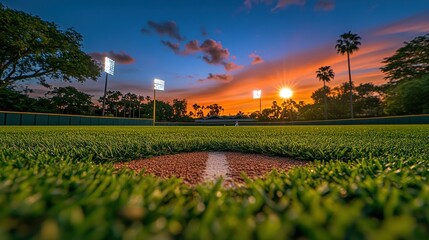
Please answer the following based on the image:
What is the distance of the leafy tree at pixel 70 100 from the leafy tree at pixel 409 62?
214 feet

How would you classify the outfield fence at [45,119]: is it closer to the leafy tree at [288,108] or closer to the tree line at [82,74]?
the tree line at [82,74]

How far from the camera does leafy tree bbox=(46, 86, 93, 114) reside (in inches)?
1961

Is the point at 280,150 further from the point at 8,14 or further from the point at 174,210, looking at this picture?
the point at 8,14

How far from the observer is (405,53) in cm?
3250

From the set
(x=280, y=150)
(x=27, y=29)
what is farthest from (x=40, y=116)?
(x=280, y=150)

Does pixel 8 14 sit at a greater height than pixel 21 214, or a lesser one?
greater

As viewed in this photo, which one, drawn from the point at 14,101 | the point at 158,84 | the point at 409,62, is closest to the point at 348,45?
the point at 409,62

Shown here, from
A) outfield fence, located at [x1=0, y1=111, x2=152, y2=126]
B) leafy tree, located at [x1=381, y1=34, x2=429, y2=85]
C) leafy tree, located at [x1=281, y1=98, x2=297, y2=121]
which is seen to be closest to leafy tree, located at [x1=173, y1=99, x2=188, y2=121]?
leafy tree, located at [x1=281, y1=98, x2=297, y2=121]

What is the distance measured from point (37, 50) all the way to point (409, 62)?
160 ft

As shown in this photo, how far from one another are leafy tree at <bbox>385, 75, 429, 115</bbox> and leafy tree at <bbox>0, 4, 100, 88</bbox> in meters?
38.9

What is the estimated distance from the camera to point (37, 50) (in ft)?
58.0

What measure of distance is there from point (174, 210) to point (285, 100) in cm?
7254

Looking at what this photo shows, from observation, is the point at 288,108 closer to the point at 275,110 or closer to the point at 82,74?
the point at 275,110

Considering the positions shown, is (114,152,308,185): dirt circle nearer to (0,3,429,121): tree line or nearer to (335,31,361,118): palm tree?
(0,3,429,121): tree line
